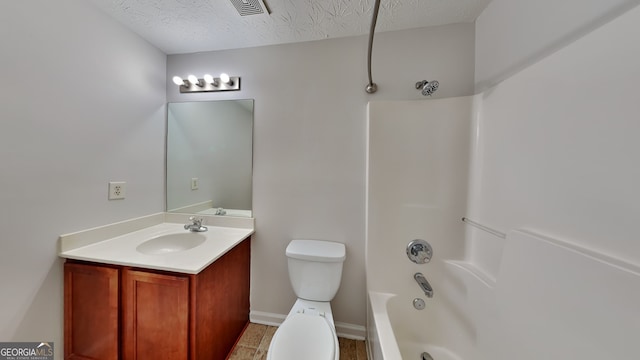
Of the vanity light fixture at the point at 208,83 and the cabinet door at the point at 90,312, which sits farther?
the vanity light fixture at the point at 208,83

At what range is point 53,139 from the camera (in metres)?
1.08

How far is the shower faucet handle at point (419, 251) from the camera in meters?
1.33

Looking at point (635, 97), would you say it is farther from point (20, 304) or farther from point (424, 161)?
point (20, 304)

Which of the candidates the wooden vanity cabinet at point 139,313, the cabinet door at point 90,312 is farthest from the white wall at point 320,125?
the cabinet door at point 90,312

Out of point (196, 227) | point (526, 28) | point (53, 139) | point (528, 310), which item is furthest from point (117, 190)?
point (526, 28)

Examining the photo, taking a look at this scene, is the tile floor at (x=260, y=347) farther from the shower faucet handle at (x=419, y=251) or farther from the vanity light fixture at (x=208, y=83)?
the vanity light fixture at (x=208, y=83)

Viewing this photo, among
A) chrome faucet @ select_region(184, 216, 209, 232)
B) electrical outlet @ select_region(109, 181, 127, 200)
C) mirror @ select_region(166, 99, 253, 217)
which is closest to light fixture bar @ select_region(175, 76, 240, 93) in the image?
mirror @ select_region(166, 99, 253, 217)

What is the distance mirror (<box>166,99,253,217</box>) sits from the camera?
1.65 meters

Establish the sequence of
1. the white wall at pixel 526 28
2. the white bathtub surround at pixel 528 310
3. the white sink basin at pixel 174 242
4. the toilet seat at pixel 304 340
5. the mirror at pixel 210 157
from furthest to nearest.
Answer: the mirror at pixel 210 157 < the white sink basin at pixel 174 242 < the toilet seat at pixel 304 340 < the white wall at pixel 526 28 < the white bathtub surround at pixel 528 310

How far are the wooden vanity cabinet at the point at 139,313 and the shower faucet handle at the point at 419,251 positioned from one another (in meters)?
1.25

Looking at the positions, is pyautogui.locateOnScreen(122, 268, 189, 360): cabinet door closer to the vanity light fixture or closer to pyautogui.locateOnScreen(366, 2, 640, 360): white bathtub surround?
pyautogui.locateOnScreen(366, 2, 640, 360): white bathtub surround

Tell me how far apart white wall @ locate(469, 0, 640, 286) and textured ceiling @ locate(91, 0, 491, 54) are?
685mm

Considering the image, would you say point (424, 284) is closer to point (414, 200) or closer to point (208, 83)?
point (414, 200)

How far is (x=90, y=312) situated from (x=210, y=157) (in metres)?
1.16
